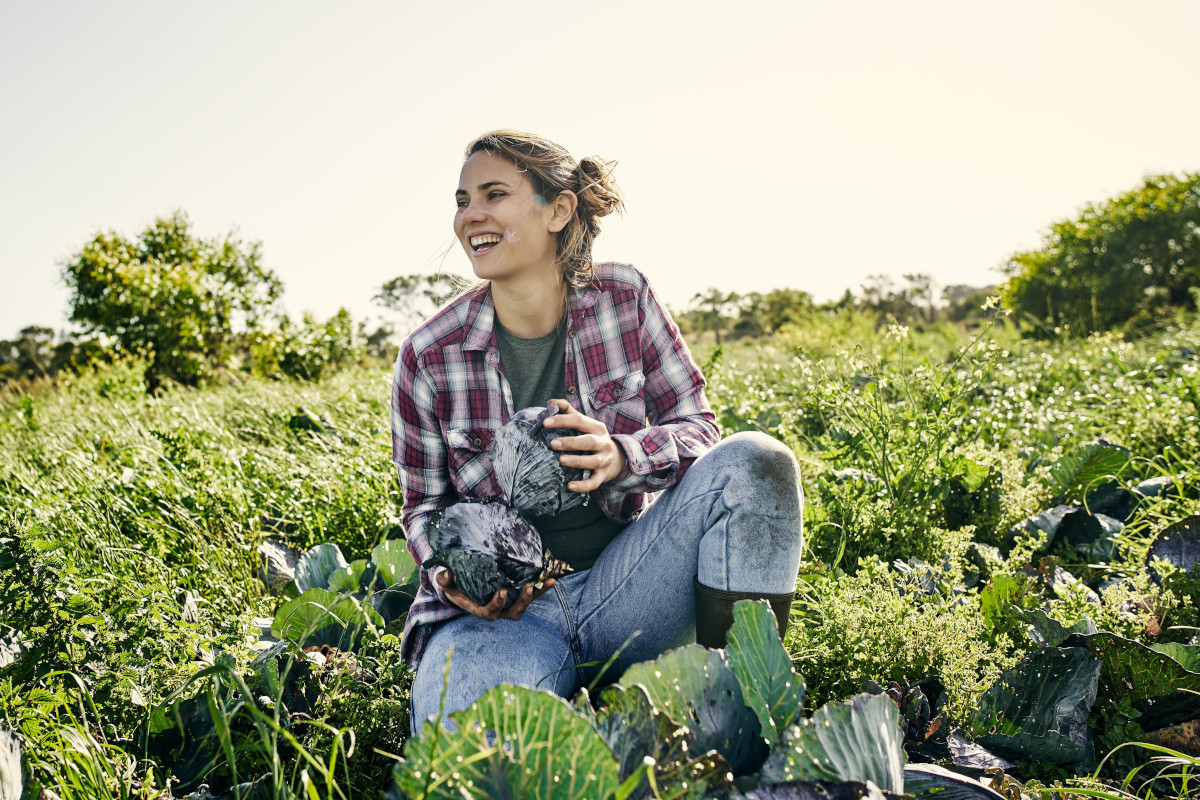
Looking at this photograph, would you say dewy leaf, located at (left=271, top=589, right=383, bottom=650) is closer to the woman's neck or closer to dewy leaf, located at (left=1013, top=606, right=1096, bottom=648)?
the woman's neck

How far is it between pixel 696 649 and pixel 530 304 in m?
1.08

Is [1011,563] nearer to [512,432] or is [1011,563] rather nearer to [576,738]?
[512,432]

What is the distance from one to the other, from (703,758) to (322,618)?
1.19 meters

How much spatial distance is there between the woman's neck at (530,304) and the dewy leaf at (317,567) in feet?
3.20

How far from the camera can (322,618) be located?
5.57 feet

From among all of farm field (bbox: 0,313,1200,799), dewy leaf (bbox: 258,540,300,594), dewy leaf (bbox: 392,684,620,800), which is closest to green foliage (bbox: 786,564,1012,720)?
farm field (bbox: 0,313,1200,799)

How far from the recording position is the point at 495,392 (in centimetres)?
180

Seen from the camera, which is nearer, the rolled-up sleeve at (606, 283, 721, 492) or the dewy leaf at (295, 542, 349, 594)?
the rolled-up sleeve at (606, 283, 721, 492)

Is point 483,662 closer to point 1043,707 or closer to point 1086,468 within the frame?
point 1043,707

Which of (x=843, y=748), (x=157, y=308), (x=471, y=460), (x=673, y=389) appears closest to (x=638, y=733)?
(x=843, y=748)

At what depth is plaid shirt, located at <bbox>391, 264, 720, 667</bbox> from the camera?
1722mm

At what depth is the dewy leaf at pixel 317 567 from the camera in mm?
2135

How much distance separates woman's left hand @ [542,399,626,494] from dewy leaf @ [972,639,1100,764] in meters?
0.89

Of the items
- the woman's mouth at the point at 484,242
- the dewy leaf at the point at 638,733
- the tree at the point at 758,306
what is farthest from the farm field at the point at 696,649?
the tree at the point at 758,306
